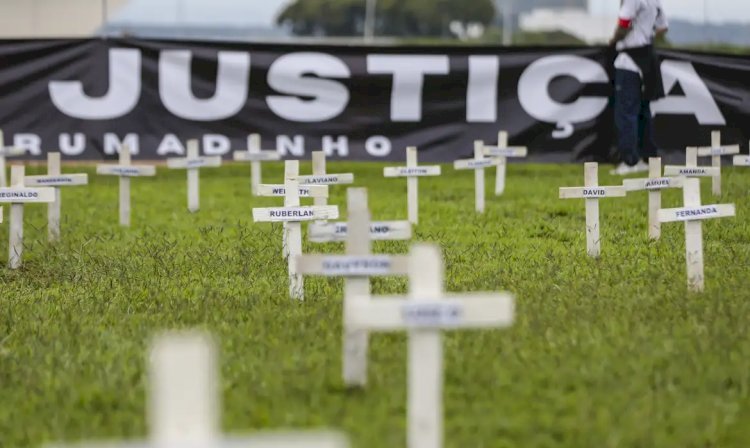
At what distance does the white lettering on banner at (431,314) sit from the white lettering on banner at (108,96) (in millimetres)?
12999

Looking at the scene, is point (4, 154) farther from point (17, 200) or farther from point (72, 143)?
point (17, 200)

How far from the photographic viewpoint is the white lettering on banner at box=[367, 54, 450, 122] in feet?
58.3

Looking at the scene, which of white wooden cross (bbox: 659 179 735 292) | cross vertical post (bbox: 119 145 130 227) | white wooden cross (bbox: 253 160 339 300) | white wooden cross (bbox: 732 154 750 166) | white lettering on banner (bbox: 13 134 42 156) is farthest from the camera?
white lettering on banner (bbox: 13 134 42 156)

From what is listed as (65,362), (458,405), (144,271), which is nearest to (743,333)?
(458,405)

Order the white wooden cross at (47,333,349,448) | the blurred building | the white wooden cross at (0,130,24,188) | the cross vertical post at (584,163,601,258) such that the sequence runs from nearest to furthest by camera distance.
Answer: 1. the white wooden cross at (47,333,349,448)
2. the cross vertical post at (584,163,601,258)
3. the white wooden cross at (0,130,24,188)
4. the blurred building

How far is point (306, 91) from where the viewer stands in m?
17.8

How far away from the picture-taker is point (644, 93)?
54.9ft

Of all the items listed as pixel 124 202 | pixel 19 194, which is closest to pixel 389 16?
pixel 124 202

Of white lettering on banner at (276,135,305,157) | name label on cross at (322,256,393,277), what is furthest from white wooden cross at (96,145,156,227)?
name label on cross at (322,256,393,277)

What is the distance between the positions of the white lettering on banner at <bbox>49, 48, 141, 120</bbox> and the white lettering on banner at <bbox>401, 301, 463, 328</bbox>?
512 inches

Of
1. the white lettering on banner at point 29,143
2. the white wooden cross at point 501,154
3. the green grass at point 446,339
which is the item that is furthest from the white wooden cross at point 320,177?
the white lettering on banner at point 29,143

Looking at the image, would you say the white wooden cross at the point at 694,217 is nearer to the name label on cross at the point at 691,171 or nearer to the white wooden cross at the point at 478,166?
the name label on cross at the point at 691,171

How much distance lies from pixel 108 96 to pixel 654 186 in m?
8.56

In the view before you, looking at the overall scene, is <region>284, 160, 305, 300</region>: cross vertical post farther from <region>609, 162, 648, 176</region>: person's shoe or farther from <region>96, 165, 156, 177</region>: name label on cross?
<region>609, 162, 648, 176</region>: person's shoe
